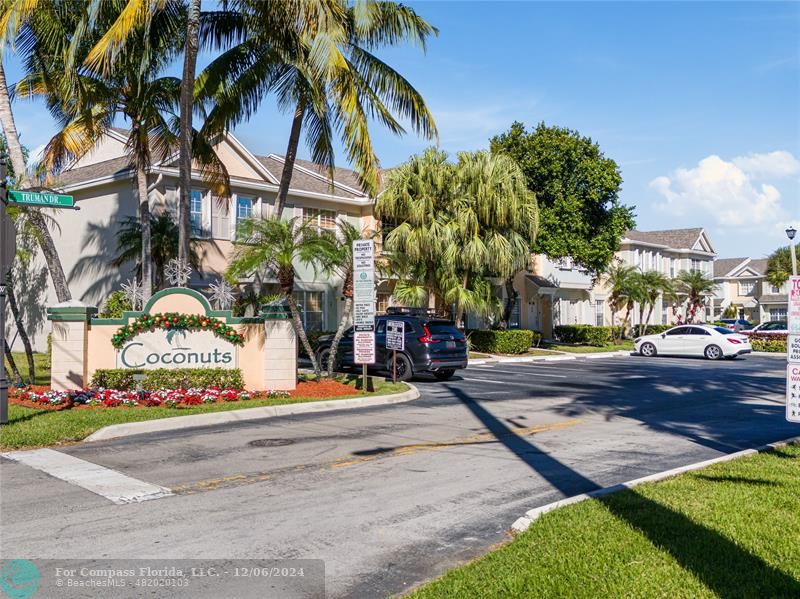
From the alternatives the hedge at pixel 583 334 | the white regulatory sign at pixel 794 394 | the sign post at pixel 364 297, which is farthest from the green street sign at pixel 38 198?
the hedge at pixel 583 334

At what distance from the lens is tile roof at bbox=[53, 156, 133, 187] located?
25666 millimetres

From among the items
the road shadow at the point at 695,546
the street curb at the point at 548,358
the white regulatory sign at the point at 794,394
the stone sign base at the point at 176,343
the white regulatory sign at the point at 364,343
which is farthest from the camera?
the street curb at the point at 548,358

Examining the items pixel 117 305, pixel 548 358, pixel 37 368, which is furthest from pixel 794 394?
pixel 548 358

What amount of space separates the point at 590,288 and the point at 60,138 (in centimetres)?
3298

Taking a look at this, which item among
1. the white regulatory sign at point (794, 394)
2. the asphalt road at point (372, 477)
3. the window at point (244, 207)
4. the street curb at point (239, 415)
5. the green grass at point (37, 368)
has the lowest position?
the asphalt road at point (372, 477)

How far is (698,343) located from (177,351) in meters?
25.1

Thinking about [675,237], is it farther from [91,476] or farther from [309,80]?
[91,476]

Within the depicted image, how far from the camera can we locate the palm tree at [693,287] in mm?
51781

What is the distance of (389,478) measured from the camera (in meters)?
8.80

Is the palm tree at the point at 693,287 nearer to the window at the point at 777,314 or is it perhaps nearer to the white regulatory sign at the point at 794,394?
the window at the point at 777,314

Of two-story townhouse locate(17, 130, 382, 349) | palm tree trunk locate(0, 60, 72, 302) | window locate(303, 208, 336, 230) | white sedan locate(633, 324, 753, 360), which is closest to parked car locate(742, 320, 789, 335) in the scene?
white sedan locate(633, 324, 753, 360)

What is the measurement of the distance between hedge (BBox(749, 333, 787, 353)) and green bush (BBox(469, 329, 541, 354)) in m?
14.6

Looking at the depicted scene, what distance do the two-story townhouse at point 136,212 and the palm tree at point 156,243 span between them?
3.12ft

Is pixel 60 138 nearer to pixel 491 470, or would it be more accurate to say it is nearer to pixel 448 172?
pixel 491 470
